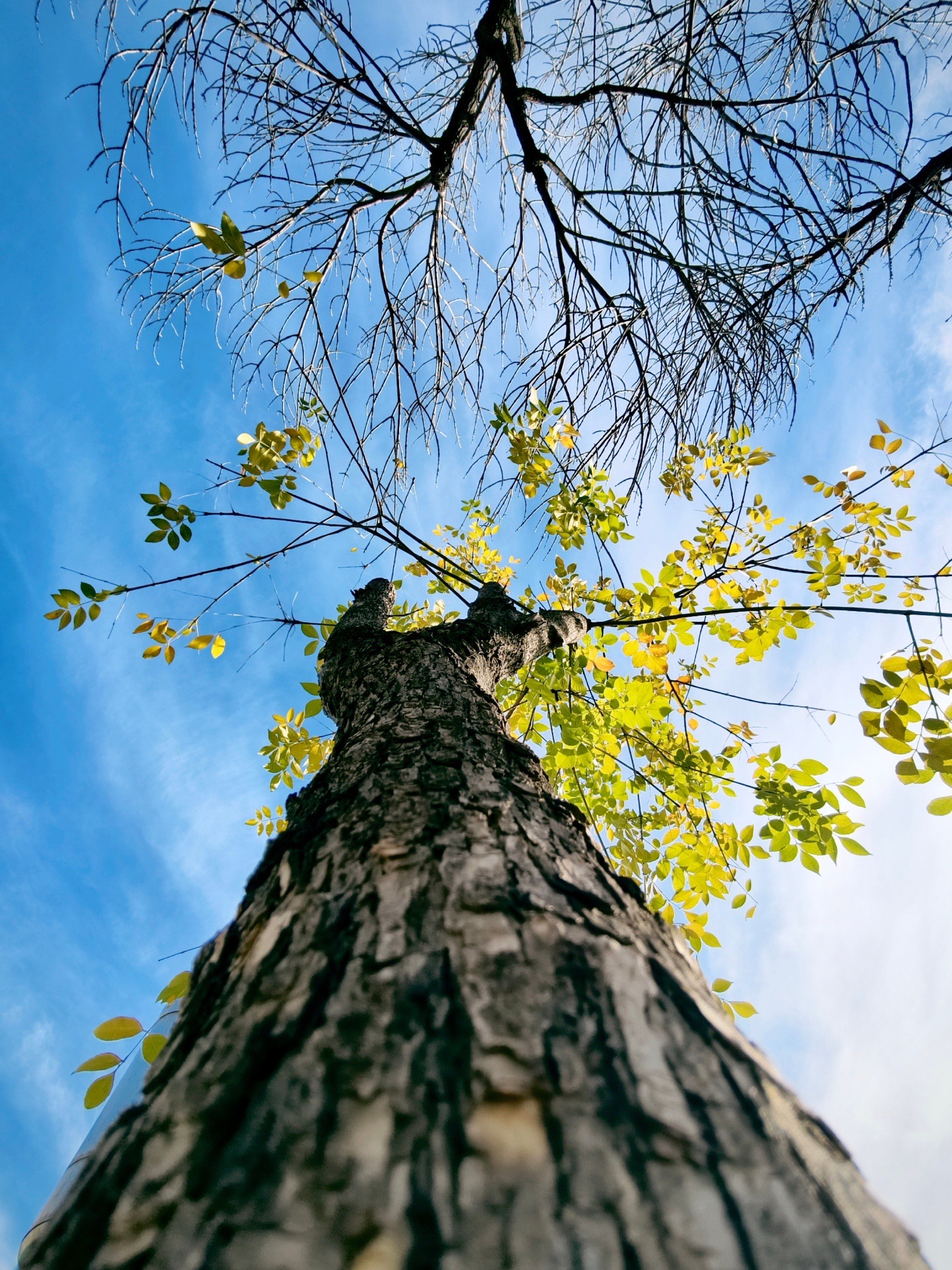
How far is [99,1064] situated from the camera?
3.66 ft

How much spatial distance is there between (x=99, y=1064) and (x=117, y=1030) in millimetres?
80

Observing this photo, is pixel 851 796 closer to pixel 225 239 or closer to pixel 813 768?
pixel 813 768

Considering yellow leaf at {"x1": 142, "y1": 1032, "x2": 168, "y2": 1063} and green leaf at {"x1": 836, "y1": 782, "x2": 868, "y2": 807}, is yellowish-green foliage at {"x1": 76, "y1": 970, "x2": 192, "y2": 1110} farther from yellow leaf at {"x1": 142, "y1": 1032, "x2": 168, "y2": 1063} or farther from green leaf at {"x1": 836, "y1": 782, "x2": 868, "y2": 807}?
green leaf at {"x1": 836, "y1": 782, "x2": 868, "y2": 807}

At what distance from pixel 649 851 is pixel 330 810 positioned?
2978mm

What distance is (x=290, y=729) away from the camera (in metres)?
3.85

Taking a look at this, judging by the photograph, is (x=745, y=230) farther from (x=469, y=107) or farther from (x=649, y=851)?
(x=649, y=851)

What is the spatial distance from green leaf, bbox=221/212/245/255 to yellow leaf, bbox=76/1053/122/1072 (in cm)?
202

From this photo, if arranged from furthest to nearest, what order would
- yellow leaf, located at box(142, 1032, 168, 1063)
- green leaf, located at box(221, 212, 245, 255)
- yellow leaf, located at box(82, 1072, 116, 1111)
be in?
green leaf, located at box(221, 212, 245, 255) < yellow leaf, located at box(82, 1072, 116, 1111) < yellow leaf, located at box(142, 1032, 168, 1063)

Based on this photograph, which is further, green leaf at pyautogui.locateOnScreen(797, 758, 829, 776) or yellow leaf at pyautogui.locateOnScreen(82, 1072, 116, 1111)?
green leaf at pyautogui.locateOnScreen(797, 758, 829, 776)

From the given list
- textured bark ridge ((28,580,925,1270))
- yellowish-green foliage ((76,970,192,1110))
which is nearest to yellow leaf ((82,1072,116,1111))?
yellowish-green foliage ((76,970,192,1110))

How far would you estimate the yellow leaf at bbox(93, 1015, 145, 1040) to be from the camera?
3.62 ft

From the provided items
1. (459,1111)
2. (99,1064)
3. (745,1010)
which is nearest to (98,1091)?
(99,1064)

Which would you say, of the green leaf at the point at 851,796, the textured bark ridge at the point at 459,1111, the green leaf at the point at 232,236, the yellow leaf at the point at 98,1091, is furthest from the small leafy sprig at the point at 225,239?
the green leaf at the point at 851,796

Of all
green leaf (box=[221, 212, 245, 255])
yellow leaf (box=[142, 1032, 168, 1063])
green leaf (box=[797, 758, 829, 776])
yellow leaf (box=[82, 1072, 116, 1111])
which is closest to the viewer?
yellow leaf (box=[142, 1032, 168, 1063])
